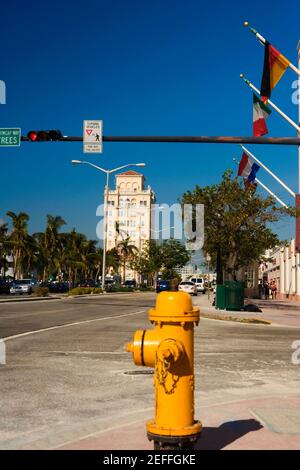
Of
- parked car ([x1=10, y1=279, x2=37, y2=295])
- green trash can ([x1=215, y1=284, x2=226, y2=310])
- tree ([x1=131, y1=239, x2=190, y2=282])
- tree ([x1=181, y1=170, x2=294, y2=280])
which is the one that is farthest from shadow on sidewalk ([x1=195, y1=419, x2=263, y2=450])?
tree ([x1=131, y1=239, x2=190, y2=282])

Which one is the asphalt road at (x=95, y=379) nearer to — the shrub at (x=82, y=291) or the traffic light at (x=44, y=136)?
the traffic light at (x=44, y=136)

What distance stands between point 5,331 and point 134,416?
9.10m

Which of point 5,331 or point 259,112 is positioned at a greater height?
point 259,112

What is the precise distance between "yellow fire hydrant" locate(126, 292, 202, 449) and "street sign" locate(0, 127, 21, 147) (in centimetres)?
1393

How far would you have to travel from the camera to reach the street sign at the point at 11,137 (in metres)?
17.0

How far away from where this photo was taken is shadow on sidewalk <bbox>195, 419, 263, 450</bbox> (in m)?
4.57

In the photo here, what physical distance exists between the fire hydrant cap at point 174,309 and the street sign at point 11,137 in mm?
13905

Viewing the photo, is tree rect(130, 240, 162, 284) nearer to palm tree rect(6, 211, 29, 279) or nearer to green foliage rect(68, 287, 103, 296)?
palm tree rect(6, 211, 29, 279)

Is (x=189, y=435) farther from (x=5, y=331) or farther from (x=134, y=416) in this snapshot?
(x=5, y=331)

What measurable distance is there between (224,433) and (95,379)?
3.30 metres

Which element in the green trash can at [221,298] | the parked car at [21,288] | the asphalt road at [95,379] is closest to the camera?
the asphalt road at [95,379]

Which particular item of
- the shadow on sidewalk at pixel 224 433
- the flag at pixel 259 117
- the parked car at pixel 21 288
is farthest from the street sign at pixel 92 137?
the parked car at pixel 21 288
